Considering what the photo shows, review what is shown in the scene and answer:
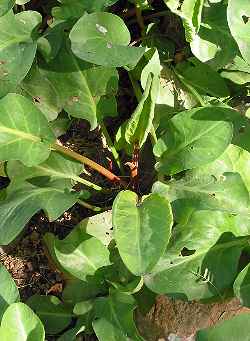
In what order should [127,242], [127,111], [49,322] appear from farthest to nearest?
1. [127,111]
2. [49,322]
3. [127,242]

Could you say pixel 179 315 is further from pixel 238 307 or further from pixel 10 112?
pixel 10 112

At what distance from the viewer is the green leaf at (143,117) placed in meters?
1.66

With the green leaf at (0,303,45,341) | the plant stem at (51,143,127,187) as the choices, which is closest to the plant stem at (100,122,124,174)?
the plant stem at (51,143,127,187)

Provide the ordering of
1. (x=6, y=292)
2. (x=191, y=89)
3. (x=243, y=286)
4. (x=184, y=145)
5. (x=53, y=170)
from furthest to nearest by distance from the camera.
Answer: (x=191, y=89) → (x=53, y=170) → (x=184, y=145) → (x=243, y=286) → (x=6, y=292)

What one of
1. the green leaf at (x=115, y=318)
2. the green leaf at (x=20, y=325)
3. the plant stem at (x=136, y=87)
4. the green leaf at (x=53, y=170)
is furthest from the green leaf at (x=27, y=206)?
the plant stem at (x=136, y=87)

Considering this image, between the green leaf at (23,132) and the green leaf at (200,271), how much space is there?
16.6 inches

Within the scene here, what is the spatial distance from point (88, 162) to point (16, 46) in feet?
1.20

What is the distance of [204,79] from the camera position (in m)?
1.99

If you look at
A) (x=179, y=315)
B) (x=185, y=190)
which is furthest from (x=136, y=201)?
(x=179, y=315)

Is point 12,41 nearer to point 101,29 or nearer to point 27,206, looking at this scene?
point 101,29

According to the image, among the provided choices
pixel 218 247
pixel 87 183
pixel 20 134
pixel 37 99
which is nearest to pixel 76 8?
pixel 37 99

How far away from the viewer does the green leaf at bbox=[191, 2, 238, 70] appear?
1.87 metres

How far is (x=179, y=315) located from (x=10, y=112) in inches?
Answer: 28.8

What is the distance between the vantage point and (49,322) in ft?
6.27
